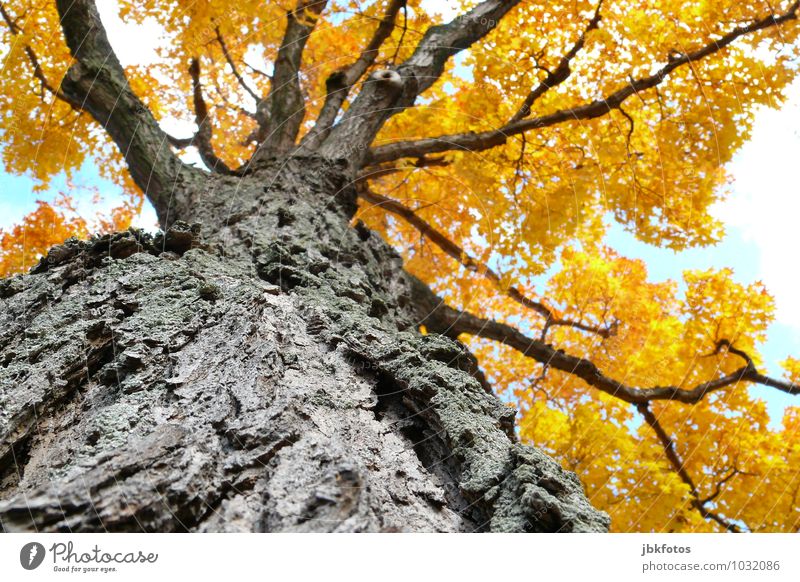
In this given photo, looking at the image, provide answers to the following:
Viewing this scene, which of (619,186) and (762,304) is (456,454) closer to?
(619,186)

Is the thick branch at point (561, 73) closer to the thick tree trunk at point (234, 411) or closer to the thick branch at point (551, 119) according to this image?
the thick branch at point (551, 119)

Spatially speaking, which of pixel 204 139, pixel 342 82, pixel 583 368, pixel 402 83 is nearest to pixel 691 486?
pixel 583 368

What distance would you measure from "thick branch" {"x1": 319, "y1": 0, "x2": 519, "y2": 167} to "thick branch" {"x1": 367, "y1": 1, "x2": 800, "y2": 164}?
0.33 metres

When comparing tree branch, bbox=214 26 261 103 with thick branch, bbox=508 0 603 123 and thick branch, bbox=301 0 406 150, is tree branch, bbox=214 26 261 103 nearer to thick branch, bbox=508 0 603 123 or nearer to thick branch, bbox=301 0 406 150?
thick branch, bbox=301 0 406 150

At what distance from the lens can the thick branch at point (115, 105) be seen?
4941 mm

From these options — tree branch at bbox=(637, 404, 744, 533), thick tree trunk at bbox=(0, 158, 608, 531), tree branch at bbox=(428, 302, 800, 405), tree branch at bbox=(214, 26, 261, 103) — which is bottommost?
thick tree trunk at bbox=(0, 158, 608, 531)

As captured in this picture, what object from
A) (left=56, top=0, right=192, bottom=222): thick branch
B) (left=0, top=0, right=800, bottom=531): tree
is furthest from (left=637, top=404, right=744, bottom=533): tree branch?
(left=56, top=0, right=192, bottom=222): thick branch

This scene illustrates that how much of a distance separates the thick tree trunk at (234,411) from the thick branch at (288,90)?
2961 millimetres

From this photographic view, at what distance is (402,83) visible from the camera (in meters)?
5.60

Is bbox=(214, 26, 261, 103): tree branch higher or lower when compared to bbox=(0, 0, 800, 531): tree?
higher

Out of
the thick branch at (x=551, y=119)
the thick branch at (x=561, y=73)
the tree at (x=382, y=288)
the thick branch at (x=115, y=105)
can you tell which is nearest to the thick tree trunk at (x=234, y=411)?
the tree at (x=382, y=288)

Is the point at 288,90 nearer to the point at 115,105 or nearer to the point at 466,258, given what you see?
the point at 115,105

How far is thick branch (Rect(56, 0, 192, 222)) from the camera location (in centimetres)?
494
